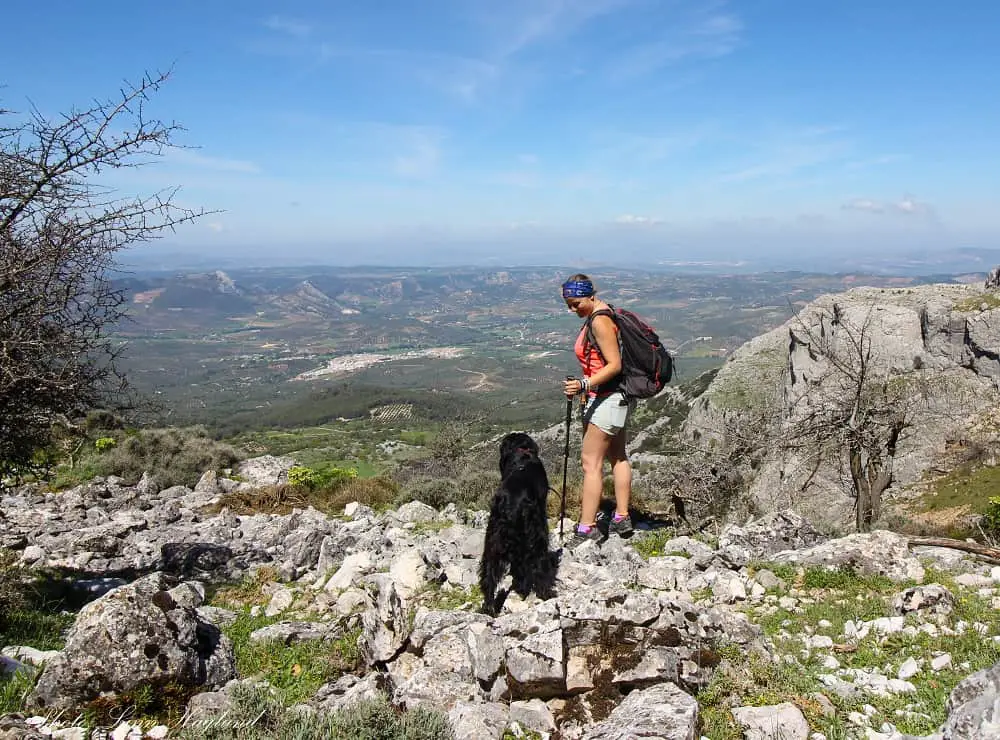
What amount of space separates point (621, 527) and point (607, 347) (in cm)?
248

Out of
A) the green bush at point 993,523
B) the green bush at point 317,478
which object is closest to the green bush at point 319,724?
the green bush at point 993,523

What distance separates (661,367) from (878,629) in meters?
2.73

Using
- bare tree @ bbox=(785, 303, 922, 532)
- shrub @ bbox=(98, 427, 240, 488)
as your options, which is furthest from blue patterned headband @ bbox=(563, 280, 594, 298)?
shrub @ bbox=(98, 427, 240, 488)

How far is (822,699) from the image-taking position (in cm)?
331

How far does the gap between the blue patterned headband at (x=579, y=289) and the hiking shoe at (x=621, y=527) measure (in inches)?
106

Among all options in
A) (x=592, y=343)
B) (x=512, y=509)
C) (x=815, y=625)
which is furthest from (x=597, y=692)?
(x=592, y=343)

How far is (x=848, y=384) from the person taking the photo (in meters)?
9.88

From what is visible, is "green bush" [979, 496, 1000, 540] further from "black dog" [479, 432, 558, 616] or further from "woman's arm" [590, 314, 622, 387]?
"black dog" [479, 432, 558, 616]

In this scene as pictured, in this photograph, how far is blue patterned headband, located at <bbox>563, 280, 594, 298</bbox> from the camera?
5.61m

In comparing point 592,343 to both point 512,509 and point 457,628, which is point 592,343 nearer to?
point 512,509

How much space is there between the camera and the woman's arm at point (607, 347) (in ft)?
18.0

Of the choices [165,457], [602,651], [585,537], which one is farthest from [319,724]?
[165,457]

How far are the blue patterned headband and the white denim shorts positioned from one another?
1016mm

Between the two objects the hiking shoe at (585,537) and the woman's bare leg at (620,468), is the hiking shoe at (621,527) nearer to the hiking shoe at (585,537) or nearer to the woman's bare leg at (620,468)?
the woman's bare leg at (620,468)
